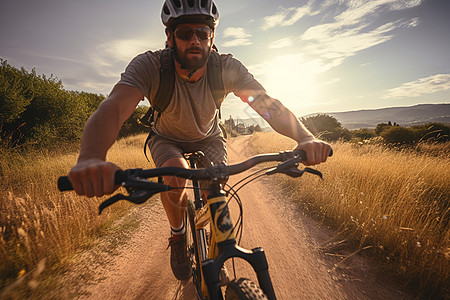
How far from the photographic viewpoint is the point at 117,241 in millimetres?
3131

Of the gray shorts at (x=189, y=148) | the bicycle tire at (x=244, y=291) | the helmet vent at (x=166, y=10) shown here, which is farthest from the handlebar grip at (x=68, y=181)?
the helmet vent at (x=166, y=10)

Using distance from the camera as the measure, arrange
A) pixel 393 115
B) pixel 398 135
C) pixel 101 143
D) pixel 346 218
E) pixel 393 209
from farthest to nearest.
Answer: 1. pixel 393 115
2. pixel 398 135
3. pixel 346 218
4. pixel 393 209
5. pixel 101 143

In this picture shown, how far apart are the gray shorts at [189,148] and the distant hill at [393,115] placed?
146061 millimetres

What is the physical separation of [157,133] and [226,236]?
152 cm

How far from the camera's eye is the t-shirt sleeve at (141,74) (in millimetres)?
1691

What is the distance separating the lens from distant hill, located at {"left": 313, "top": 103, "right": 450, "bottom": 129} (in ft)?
460

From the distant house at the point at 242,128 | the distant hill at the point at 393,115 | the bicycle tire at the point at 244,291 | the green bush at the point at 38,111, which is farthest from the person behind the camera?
the distant hill at the point at 393,115

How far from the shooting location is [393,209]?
308cm

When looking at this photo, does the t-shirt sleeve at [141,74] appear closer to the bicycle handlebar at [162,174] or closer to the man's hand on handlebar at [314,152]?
the bicycle handlebar at [162,174]

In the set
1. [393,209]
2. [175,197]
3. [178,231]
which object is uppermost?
[175,197]

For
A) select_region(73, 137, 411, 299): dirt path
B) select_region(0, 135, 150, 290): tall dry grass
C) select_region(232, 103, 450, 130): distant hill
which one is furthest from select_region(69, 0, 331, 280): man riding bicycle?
select_region(232, 103, 450, 130): distant hill

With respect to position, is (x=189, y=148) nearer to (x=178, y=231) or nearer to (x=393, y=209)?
(x=178, y=231)

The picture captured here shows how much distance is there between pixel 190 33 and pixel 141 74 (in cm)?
60

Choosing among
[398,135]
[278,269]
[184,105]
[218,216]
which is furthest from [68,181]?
[398,135]
